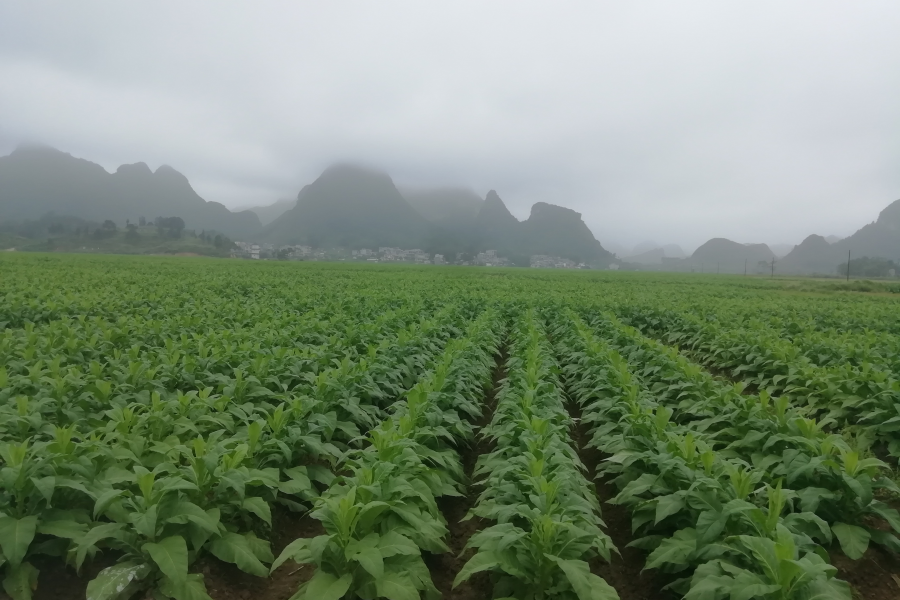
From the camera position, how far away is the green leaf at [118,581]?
3002 millimetres

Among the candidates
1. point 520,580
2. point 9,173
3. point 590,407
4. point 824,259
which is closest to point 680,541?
point 520,580

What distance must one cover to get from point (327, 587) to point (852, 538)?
388cm

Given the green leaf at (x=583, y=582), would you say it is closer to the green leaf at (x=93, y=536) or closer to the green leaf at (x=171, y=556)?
the green leaf at (x=171, y=556)

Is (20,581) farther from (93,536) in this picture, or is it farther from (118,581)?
(118,581)

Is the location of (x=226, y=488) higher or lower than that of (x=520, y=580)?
higher

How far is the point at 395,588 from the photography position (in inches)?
119

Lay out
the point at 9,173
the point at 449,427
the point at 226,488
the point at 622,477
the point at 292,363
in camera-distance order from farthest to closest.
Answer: the point at 9,173
the point at 292,363
the point at 449,427
the point at 622,477
the point at 226,488

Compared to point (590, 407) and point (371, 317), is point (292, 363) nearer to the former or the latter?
point (590, 407)

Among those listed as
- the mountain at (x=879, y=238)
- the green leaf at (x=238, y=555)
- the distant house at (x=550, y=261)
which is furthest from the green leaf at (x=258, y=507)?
the mountain at (x=879, y=238)

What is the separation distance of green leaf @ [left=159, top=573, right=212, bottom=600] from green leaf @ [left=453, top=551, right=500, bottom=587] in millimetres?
1578

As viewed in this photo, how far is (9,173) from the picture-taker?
621ft

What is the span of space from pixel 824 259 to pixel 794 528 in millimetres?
200428

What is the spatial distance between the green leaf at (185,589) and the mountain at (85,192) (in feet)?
666

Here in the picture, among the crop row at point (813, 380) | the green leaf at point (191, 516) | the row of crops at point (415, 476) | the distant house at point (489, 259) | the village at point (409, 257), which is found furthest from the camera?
the distant house at point (489, 259)
